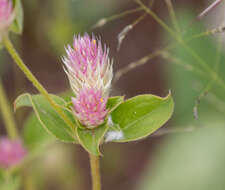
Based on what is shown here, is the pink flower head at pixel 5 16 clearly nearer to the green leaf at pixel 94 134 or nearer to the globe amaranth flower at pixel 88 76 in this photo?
the globe amaranth flower at pixel 88 76

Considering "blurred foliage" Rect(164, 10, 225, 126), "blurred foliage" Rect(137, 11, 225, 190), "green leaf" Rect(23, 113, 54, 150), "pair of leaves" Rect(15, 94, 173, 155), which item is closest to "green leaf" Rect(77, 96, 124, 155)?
"pair of leaves" Rect(15, 94, 173, 155)

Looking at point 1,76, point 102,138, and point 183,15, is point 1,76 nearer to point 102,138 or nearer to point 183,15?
point 183,15

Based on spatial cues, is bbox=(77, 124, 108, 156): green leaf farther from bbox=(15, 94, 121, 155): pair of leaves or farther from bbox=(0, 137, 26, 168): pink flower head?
bbox=(0, 137, 26, 168): pink flower head

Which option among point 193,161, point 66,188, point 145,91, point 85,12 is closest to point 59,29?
point 85,12

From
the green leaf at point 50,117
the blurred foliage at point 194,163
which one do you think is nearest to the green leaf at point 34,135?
the blurred foliage at point 194,163

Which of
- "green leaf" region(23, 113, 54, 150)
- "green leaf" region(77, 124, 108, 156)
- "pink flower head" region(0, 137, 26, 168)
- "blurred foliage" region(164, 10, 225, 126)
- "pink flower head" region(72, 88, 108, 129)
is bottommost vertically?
"green leaf" region(77, 124, 108, 156)

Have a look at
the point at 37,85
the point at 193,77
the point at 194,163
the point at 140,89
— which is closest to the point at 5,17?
the point at 37,85
